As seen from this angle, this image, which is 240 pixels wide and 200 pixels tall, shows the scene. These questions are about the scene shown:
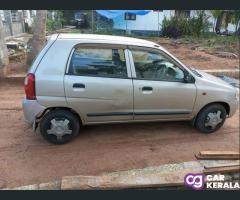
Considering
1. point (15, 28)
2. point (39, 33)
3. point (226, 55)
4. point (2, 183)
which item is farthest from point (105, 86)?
point (15, 28)

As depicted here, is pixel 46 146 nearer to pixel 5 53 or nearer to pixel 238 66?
pixel 5 53

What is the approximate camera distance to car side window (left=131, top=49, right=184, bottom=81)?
4.72m

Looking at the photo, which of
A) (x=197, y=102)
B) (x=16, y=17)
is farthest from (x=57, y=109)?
(x=16, y=17)

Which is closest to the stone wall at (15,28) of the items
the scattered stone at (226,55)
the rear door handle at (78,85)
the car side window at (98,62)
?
the scattered stone at (226,55)

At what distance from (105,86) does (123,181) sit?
1.54 meters

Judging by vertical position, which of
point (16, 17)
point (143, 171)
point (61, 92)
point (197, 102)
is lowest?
point (143, 171)

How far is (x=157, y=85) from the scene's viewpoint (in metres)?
4.74

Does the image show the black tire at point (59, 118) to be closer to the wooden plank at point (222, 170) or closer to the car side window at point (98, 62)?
the car side window at point (98, 62)

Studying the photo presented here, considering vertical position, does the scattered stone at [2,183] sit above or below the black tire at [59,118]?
below

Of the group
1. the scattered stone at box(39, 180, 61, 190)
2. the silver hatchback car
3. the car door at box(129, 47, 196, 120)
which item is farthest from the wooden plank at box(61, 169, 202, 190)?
the car door at box(129, 47, 196, 120)

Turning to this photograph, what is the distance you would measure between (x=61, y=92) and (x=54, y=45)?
2.43 ft

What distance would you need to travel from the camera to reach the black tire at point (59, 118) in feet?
14.7

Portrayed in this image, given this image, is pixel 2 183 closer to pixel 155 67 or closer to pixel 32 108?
pixel 32 108

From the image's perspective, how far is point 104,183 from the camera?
3.69m
